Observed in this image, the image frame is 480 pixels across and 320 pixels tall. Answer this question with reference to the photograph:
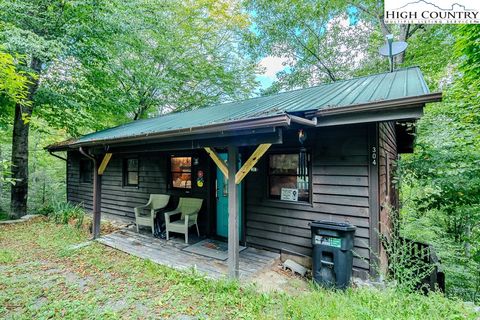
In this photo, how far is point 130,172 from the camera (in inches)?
287

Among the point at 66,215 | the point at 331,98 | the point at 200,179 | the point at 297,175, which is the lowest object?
the point at 66,215

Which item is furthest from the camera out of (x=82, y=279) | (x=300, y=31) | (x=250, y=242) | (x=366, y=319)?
(x=300, y=31)

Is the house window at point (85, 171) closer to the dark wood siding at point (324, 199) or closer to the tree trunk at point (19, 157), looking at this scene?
the tree trunk at point (19, 157)

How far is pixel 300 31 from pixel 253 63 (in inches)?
106

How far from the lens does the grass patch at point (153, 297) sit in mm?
2270

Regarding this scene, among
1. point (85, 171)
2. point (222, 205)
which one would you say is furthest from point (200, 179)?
point (85, 171)

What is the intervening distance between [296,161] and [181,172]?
304cm

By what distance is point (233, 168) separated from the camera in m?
3.27

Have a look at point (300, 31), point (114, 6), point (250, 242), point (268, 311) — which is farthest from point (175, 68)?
point (268, 311)

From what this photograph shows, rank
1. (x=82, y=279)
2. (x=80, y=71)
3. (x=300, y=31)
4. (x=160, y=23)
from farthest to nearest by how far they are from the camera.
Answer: (x=300, y=31), (x=160, y=23), (x=80, y=71), (x=82, y=279)

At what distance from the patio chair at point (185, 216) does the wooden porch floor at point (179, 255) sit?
283 millimetres

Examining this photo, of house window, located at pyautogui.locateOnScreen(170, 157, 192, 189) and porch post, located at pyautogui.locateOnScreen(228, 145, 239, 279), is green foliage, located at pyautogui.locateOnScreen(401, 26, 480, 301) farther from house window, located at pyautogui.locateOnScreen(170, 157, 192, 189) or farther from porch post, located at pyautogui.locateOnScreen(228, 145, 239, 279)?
house window, located at pyautogui.locateOnScreen(170, 157, 192, 189)

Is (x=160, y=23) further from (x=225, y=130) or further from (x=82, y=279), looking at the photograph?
(x=82, y=279)

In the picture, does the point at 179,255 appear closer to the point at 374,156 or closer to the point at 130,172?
the point at 374,156
